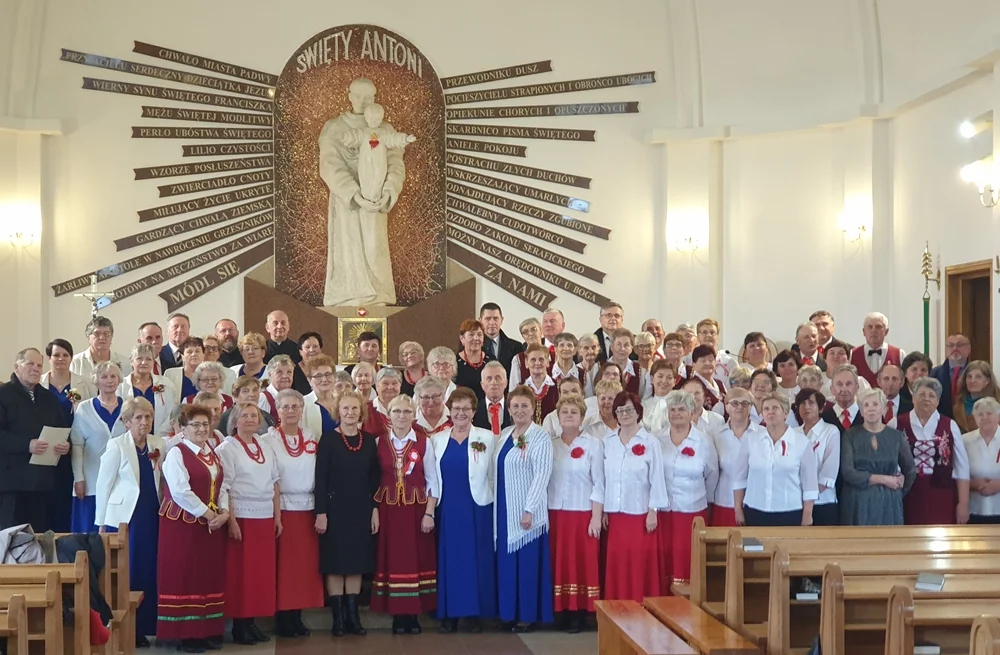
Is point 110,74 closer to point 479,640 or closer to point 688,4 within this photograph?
point 688,4

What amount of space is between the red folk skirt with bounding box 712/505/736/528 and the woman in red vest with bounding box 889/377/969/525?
101 cm

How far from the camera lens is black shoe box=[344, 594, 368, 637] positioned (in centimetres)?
646

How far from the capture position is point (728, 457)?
21.3ft

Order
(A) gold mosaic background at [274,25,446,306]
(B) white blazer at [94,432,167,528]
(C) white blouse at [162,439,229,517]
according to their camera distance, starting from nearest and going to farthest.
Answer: (C) white blouse at [162,439,229,517], (B) white blazer at [94,432,167,528], (A) gold mosaic background at [274,25,446,306]

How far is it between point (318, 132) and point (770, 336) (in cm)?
466

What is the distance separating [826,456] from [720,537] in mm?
1396

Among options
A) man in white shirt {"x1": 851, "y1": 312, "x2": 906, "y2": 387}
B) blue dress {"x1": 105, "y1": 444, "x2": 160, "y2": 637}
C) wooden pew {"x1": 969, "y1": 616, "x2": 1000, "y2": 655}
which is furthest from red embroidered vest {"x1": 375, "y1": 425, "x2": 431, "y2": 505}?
wooden pew {"x1": 969, "y1": 616, "x2": 1000, "y2": 655}

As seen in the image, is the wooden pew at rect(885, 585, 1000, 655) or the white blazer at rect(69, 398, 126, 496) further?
the white blazer at rect(69, 398, 126, 496)

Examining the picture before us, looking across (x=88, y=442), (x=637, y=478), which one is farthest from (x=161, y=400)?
(x=637, y=478)

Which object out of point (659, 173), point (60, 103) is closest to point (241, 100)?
point (60, 103)

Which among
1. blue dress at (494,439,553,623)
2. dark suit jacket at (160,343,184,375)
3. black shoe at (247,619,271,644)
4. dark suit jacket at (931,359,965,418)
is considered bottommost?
black shoe at (247,619,271,644)

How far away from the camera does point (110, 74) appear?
10812 millimetres

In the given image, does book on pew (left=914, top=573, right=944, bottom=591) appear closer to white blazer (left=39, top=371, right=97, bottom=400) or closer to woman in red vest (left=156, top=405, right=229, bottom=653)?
woman in red vest (left=156, top=405, right=229, bottom=653)

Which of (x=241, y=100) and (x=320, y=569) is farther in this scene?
(x=241, y=100)
